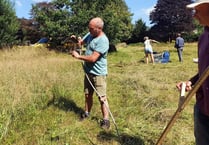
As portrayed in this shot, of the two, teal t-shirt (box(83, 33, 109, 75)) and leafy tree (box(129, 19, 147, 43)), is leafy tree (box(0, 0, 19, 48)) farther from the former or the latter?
leafy tree (box(129, 19, 147, 43))

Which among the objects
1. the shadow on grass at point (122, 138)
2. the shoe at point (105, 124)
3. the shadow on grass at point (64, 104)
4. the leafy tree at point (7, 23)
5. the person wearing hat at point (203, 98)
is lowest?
the shadow on grass at point (122, 138)

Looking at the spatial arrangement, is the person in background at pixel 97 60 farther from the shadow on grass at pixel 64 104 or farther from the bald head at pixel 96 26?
the shadow on grass at pixel 64 104

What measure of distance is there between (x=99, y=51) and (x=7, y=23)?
20.5m

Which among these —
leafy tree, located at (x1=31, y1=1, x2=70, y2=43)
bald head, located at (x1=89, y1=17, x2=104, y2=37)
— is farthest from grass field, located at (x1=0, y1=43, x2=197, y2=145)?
leafy tree, located at (x1=31, y1=1, x2=70, y2=43)

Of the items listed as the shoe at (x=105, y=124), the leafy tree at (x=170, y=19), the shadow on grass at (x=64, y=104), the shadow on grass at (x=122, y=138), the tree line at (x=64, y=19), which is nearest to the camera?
the shadow on grass at (x=122, y=138)

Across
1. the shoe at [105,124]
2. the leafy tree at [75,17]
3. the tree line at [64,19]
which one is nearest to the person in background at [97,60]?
the shoe at [105,124]

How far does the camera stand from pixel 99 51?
5.59 m

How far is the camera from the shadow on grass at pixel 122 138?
17.0 ft

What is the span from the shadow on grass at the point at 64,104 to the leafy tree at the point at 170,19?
4573 centimetres

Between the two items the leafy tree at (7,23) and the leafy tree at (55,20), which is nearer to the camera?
the leafy tree at (7,23)

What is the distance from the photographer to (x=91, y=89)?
6.11 metres

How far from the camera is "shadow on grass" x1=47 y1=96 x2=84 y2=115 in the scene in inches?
262

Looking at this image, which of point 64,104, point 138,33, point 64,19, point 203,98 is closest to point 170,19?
point 138,33

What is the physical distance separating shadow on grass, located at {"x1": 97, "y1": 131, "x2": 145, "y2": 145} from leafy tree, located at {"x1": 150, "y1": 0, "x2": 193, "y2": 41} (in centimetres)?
4719
